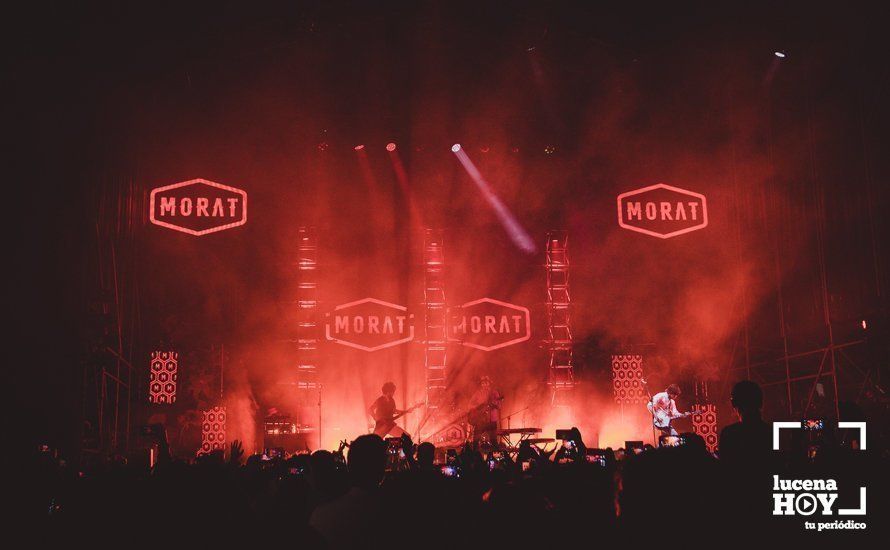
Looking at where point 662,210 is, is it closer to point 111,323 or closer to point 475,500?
point 111,323

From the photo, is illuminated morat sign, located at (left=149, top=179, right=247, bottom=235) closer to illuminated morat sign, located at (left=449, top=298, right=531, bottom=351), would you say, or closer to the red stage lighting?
the red stage lighting

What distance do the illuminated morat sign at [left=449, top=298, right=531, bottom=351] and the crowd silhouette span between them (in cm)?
1232

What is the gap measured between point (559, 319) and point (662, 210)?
3.29m

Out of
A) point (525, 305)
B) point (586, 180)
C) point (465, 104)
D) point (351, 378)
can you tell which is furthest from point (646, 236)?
point (351, 378)

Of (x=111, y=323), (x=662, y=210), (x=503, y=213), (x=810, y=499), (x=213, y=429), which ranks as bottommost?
(x=213, y=429)

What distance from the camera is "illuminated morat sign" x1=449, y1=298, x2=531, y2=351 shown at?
17234 mm

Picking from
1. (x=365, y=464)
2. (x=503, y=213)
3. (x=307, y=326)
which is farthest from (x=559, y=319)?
(x=365, y=464)

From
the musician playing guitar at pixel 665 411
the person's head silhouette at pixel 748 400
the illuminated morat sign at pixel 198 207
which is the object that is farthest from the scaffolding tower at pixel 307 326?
the person's head silhouette at pixel 748 400

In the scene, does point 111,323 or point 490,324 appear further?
point 490,324

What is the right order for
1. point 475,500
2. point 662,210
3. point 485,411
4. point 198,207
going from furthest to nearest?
point 662,210 < point 198,207 < point 485,411 < point 475,500

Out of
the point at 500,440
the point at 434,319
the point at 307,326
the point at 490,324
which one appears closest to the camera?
the point at 500,440

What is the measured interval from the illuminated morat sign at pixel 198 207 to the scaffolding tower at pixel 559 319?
6.86 m

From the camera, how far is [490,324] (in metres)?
17.3

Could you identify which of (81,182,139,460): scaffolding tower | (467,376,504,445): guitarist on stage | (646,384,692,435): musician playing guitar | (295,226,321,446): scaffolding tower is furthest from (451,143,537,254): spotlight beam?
(81,182,139,460): scaffolding tower
